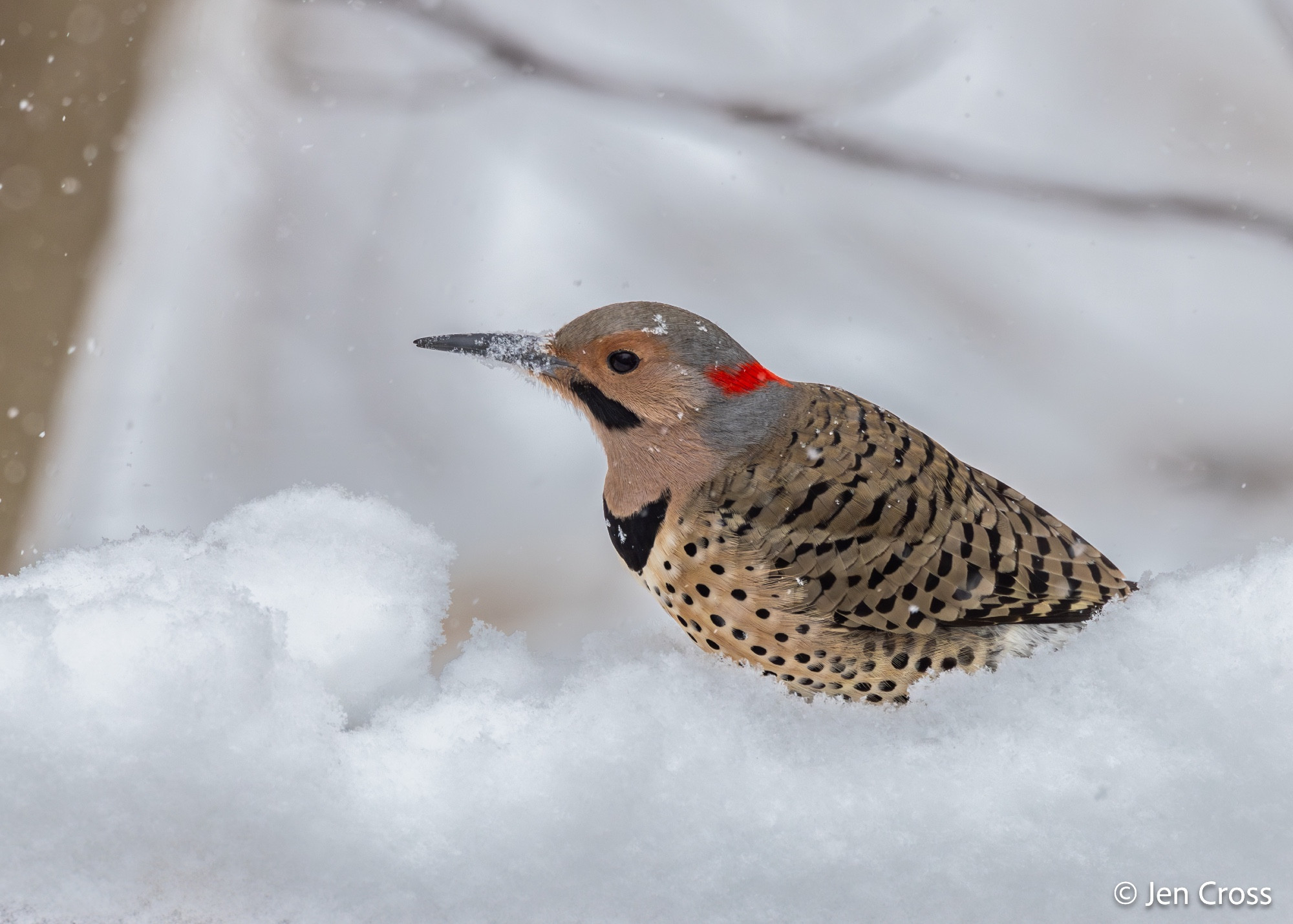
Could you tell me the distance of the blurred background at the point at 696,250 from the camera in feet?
5.87

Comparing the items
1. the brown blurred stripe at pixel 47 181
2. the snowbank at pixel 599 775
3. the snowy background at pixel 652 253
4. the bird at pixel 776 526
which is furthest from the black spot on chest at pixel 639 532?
the brown blurred stripe at pixel 47 181

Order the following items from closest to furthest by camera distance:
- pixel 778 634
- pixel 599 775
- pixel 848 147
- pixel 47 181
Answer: pixel 599 775 < pixel 778 634 < pixel 47 181 < pixel 848 147

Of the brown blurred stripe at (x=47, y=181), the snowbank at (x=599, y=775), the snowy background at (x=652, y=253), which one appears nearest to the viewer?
the snowbank at (x=599, y=775)

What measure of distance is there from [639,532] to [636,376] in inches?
7.3

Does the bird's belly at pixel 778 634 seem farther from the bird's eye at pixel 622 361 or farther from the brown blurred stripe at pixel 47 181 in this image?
the brown blurred stripe at pixel 47 181

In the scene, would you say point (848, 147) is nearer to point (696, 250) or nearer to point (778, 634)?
point (696, 250)

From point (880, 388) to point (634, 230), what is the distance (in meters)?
0.57

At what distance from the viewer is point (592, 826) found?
3.11 feet

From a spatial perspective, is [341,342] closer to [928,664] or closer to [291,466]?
[291,466]

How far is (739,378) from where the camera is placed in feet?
3.78

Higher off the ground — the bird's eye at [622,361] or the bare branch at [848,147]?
the bare branch at [848,147]

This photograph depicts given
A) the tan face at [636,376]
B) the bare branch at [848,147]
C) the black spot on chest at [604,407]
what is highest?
the bare branch at [848,147]

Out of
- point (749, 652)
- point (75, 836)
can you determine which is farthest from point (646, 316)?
point (75, 836)

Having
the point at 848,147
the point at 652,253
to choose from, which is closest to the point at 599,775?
the point at 652,253
